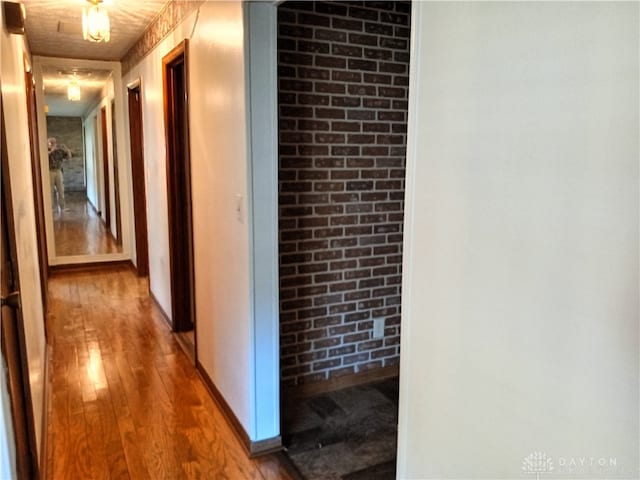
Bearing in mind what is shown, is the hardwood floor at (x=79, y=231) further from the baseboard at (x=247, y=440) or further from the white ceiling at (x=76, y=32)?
the baseboard at (x=247, y=440)

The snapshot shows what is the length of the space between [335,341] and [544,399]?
2.05m

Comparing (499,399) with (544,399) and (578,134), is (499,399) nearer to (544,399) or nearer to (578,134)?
(544,399)

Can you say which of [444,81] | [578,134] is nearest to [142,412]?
[444,81]

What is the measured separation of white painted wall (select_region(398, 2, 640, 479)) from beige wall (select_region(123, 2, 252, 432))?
1.18 meters

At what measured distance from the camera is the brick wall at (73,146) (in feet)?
24.8

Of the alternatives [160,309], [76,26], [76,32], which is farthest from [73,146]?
[160,309]

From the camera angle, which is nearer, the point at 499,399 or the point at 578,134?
the point at 578,134

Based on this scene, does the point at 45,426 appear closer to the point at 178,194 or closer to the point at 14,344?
the point at 14,344

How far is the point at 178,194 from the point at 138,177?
195 centimetres

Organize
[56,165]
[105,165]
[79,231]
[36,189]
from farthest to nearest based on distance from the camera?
[79,231]
[105,165]
[56,165]
[36,189]

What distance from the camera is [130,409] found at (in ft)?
8.84

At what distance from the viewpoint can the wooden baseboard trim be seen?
284 cm

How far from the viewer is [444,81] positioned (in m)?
1.06

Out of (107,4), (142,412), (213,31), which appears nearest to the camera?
(213,31)
